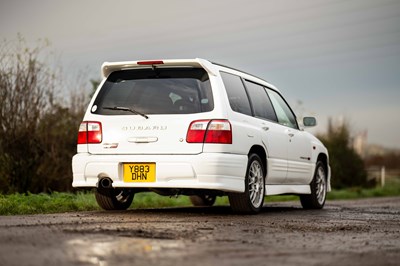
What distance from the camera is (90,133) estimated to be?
918 cm

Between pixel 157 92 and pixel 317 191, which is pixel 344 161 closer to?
pixel 317 191

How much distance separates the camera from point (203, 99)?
8.91m

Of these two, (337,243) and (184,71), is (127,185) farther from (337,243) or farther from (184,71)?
(337,243)

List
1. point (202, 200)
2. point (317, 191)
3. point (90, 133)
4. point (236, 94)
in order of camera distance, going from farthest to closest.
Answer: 1. point (202, 200)
2. point (317, 191)
3. point (236, 94)
4. point (90, 133)

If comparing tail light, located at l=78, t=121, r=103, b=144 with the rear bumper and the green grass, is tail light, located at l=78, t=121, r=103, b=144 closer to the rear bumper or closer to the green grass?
the rear bumper

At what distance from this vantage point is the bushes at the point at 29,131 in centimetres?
1401

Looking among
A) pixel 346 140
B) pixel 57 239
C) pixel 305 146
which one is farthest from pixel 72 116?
pixel 346 140

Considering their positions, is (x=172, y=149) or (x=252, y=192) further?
(x=252, y=192)

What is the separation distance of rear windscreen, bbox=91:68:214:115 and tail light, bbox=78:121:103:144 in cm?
19

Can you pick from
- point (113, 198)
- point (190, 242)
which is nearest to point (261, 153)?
point (113, 198)

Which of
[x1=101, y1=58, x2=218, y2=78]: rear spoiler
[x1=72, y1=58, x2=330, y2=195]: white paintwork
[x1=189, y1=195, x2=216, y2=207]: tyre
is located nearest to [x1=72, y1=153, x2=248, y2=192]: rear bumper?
[x1=72, y1=58, x2=330, y2=195]: white paintwork

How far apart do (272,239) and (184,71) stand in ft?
11.3

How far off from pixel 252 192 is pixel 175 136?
1508 millimetres

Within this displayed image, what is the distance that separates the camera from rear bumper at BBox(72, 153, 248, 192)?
337 inches
